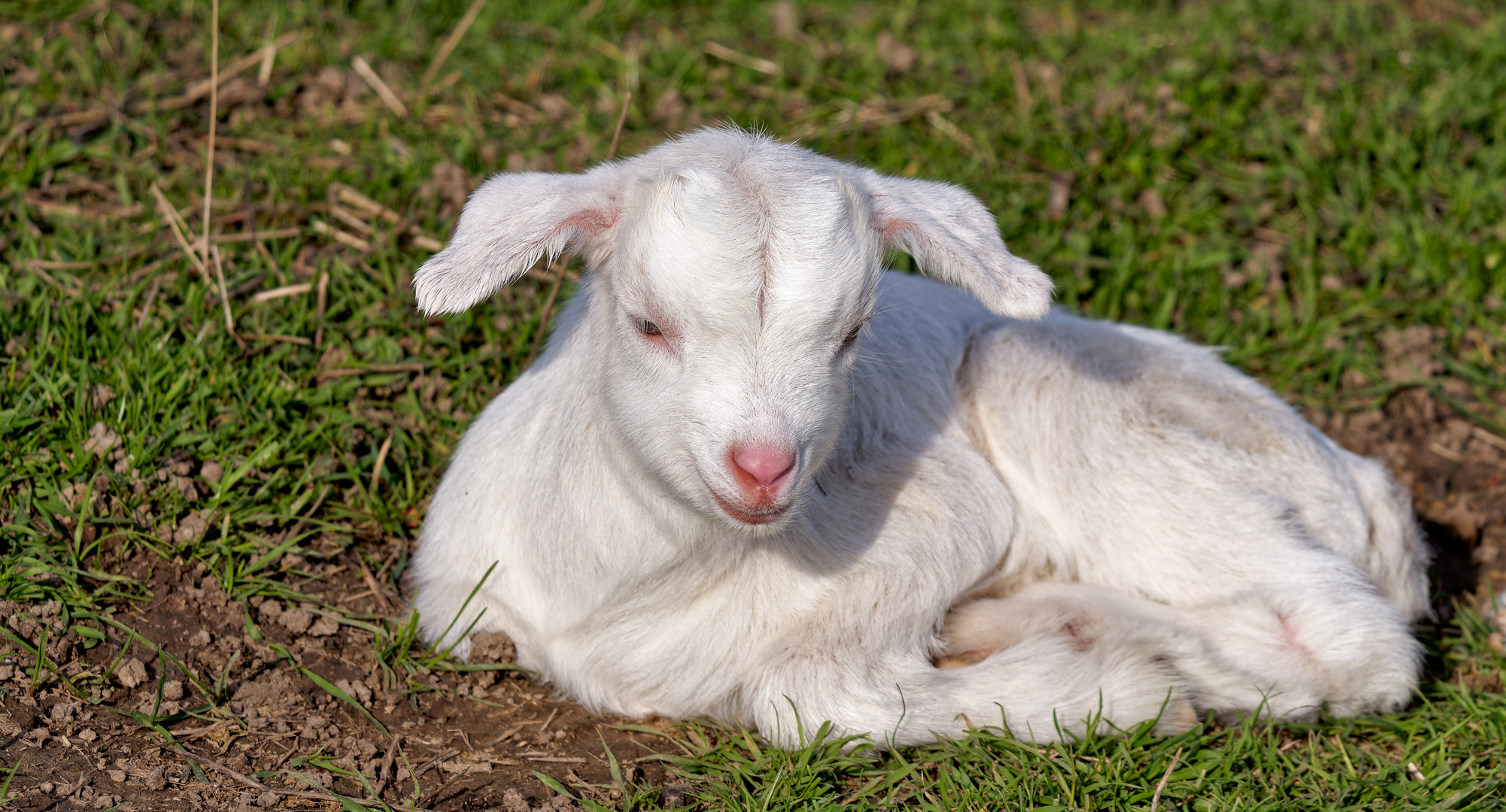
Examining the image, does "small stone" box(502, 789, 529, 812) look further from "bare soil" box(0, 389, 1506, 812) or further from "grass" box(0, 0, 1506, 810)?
"grass" box(0, 0, 1506, 810)

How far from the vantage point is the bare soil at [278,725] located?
3.00 metres

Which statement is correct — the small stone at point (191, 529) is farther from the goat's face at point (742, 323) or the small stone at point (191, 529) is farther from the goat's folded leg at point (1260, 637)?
the goat's folded leg at point (1260, 637)

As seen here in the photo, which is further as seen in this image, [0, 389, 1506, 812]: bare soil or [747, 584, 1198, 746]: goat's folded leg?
[747, 584, 1198, 746]: goat's folded leg

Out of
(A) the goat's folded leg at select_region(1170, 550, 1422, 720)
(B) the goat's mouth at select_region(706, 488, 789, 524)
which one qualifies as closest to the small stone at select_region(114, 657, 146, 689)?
(B) the goat's mouth at select_region(706, 488, 789, 524)

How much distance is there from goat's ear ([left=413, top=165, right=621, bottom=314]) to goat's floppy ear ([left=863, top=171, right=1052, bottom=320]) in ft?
2.04

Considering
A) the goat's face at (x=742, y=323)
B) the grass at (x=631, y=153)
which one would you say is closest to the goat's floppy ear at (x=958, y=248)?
the goat's face at (x=742, y=323)

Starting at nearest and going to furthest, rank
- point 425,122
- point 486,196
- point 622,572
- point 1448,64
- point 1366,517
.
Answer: point 486,196, point 622,572, point 1366,517, point 425,122, point 1448,64

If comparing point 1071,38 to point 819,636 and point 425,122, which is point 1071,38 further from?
point 819,636

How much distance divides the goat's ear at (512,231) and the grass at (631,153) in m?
1.11

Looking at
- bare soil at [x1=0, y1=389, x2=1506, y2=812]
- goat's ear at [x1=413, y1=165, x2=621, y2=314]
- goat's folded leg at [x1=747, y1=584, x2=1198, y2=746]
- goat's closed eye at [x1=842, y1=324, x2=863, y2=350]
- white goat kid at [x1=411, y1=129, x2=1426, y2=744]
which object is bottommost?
bare soil at [x1=0, y1=389, x2=1506, y2=812]

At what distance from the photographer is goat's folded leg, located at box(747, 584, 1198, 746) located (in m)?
3.38

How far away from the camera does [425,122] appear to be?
543cm

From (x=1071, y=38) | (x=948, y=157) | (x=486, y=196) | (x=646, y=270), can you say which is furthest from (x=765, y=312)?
(x=1071, y=38)

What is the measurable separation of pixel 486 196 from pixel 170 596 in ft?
4.70
